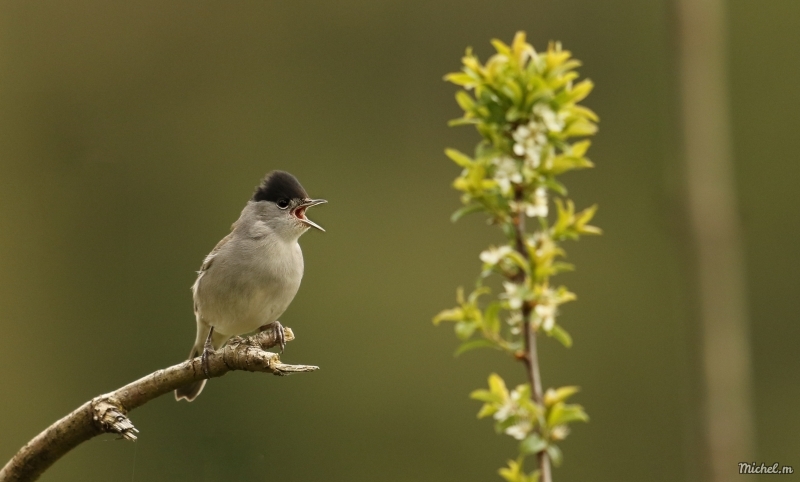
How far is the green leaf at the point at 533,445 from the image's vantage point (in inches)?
94.6

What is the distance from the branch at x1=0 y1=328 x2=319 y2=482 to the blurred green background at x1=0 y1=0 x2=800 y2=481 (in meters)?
9.48

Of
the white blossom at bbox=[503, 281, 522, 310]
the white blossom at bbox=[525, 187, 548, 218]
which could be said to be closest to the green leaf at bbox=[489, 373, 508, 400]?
the white blossom at bbox=[503, 281, 522, 310]

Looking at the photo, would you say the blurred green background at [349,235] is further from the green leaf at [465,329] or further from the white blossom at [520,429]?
the white blossom at [520,429]

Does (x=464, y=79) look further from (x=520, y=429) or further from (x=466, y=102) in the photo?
(x=520, y=429)

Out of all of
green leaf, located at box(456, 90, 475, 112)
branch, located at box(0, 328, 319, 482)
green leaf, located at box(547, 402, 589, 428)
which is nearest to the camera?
green leaf, located at box(547, 402, 589, 428)

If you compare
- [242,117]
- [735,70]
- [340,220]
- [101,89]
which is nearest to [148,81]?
[101,89]

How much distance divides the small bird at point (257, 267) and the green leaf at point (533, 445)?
2532 millimetres

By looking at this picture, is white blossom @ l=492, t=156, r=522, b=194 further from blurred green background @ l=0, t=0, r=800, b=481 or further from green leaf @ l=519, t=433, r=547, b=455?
blurred green background @ l=0, t=0, r=800, b=481

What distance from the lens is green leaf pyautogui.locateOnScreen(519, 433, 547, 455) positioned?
7.89 ft

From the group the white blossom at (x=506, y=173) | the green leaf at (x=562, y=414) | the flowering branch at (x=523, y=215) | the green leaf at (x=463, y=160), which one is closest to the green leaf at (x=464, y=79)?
the flowering branch at (x=523, y=215)

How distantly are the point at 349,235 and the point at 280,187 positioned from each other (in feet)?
35.9

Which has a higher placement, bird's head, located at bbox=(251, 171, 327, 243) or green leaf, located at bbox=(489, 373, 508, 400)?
bird's head, located at bbox=(251, 171, 327, 243)

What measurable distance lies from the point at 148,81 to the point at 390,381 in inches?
301

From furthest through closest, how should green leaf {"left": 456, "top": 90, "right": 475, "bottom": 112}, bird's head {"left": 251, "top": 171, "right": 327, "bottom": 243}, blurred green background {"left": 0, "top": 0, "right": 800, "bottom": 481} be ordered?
blurred green background {"left": 0, "top": 0, "right": 800, "bottom": 481} < bird's head {"left": 251, "top": 171, "right": 327, "bottom": 243} < green leaf {"left": 456, "top": 90, "right": 475, "bottom": 112}
